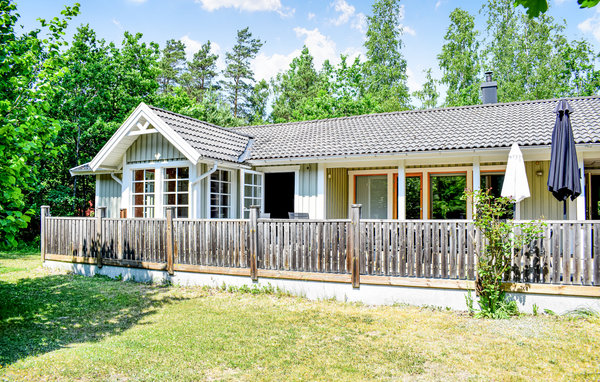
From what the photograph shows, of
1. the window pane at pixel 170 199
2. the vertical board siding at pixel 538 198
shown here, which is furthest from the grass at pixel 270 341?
the vertical board siding at pixel 538 198

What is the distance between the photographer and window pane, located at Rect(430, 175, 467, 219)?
11719 mm

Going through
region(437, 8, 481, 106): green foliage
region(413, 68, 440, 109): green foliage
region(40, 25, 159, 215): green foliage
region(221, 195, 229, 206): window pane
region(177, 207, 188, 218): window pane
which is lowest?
region(177, 207, 188, 218): window pane

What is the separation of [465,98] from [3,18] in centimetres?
2855

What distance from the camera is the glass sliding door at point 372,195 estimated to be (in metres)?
12.3

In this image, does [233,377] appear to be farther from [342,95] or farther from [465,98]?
[465,98]

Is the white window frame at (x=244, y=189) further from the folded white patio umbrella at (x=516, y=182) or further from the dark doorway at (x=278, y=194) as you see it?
the folded white patio umbrella at (x=516, y=182)

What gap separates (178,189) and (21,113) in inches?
180

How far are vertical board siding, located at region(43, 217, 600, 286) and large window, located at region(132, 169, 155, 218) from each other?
1.15 meters

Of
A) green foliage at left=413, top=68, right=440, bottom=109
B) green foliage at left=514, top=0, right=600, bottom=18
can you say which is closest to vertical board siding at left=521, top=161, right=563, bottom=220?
green foliage at left=514, top=0, right=600, bottom=18

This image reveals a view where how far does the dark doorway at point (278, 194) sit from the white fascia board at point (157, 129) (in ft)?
11.8

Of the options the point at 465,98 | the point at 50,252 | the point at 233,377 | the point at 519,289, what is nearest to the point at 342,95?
the point at 465,98

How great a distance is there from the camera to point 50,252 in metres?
11.1

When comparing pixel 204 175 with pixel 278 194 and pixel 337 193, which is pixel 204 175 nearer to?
pixel 278 194

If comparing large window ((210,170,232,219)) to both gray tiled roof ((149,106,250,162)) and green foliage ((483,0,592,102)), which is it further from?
green foliage ((483,0,592,102))
